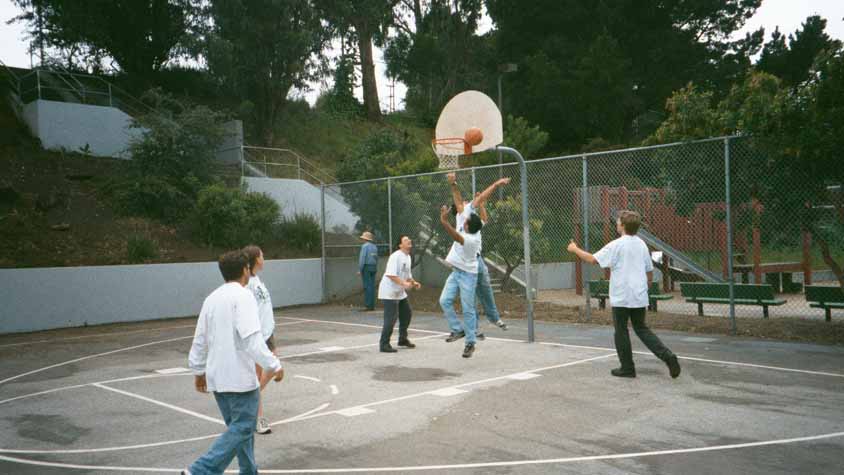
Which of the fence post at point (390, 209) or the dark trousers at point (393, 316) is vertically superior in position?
the fence post at point (390, 209)

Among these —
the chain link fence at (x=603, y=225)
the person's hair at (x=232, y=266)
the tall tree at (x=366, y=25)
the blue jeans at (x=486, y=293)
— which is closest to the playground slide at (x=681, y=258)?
the chain link fence at (x=603, y=225)

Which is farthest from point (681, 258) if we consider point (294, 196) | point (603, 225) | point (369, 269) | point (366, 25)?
point (366, 25)

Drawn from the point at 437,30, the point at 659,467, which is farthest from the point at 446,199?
the point at 437,30

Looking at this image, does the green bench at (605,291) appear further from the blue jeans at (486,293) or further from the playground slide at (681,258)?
the blue jeans at (486,293)

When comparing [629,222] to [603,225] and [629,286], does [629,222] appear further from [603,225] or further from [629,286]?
[603,225]

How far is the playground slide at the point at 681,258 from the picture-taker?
625 inches

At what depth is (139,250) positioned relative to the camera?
17031mm

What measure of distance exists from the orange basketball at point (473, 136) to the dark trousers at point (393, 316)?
2792 mm

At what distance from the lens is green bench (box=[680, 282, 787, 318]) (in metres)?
11.6

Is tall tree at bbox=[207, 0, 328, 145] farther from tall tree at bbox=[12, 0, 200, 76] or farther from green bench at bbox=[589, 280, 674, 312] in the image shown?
green bench at bbox=[589, 280, 674, 312]

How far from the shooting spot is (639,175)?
56.4 feet

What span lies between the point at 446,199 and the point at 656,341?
932 cm

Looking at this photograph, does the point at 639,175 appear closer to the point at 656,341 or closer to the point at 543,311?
the point at 543,311

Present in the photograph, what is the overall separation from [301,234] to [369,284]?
4130 millimetres
